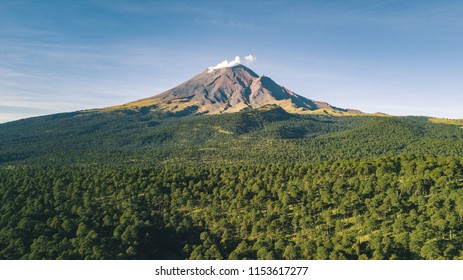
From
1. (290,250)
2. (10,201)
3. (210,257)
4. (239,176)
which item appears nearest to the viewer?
(290,250)

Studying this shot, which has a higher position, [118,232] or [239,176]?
[239,176]

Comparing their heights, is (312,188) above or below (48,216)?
above

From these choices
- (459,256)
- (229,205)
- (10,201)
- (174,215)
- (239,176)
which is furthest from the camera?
(239,176)

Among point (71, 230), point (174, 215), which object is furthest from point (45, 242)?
point (174, 215)

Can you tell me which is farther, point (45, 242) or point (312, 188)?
point (312, 188)

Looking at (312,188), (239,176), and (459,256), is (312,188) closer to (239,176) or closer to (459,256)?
(239,176)

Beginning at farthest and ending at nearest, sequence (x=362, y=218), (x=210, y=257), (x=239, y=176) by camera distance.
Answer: (x=239, y=176) < (x=362, y=218) < (x=210, y=257)

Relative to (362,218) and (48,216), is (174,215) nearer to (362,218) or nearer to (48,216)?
(48,216)

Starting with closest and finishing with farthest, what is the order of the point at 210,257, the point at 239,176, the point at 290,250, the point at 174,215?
the point at 290,250 < the point at 210,257 < the point at 174,215 < the point at 239,176

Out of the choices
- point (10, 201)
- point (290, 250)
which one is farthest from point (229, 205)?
point (10, 201)
